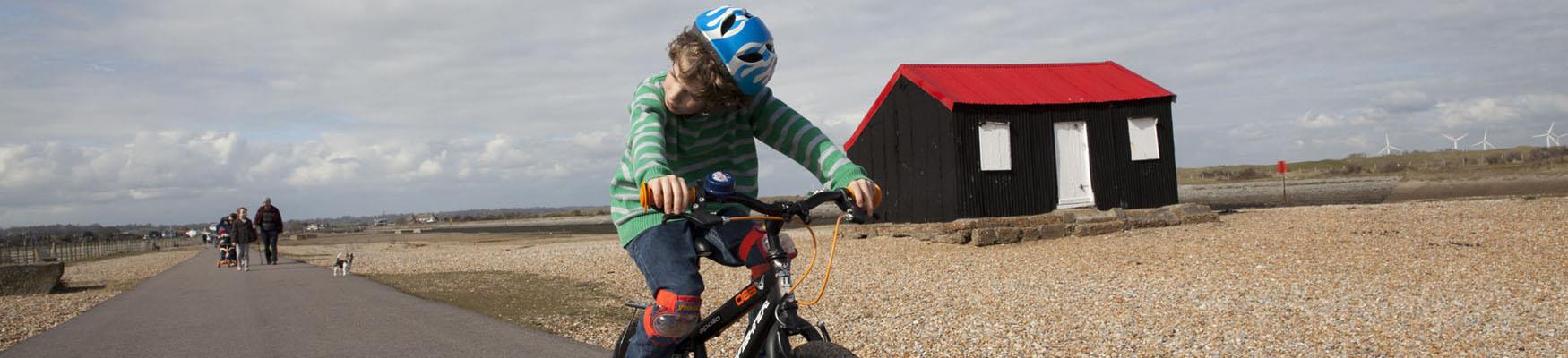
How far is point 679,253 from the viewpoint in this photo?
286 centimetres

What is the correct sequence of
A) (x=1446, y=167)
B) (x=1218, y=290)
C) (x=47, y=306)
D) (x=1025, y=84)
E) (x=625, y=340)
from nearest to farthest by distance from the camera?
(x=625, y=340), (x=1218, y=290), (x=47, y=306), (x=1025, y=84), (x=1446, y=167)

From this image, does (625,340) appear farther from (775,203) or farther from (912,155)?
(912,155)

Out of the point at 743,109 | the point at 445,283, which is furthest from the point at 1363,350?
the point at 445,283

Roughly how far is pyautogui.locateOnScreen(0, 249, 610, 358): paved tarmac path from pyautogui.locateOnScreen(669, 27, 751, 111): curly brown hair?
357 centimetres

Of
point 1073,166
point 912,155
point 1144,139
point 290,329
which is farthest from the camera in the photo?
point 912,155

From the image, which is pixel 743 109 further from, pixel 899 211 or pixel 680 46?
pixel 899 211

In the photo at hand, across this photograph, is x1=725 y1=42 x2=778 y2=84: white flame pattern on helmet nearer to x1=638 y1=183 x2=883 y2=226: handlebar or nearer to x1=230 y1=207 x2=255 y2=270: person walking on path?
x1=638 y1=183 x2=883 y2=226: handlebar

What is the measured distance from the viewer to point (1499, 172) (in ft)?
157

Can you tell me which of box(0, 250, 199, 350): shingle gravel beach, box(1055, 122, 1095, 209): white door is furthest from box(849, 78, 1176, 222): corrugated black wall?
box(0, 250, 199, 350): shingle gravel beach

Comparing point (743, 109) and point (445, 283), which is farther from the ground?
point (743, 109)

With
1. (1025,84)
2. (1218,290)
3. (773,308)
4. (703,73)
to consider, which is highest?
(1025,84)

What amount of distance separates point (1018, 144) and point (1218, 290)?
9.31m

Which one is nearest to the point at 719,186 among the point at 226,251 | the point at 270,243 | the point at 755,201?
the point at 755,201

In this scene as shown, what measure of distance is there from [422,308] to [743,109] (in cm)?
691
